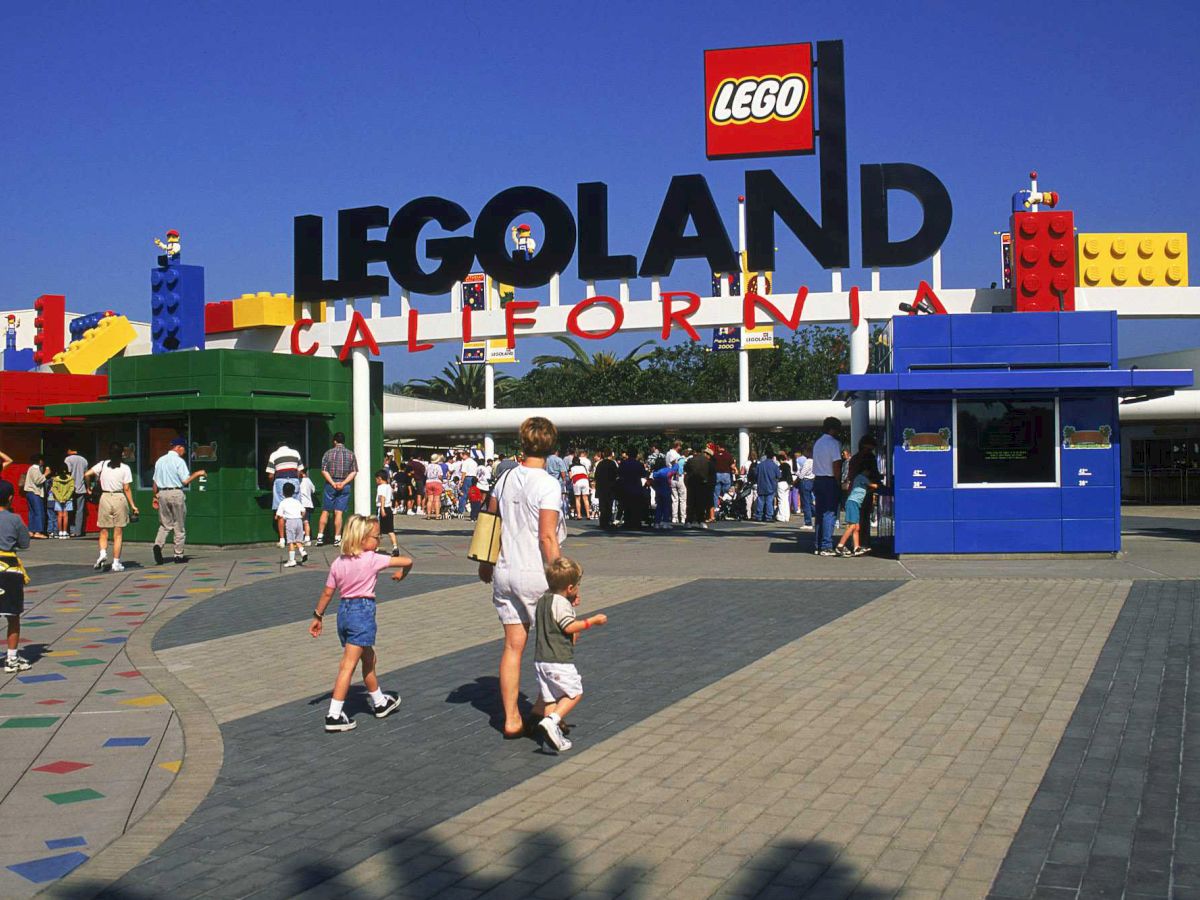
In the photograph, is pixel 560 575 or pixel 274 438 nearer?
pixel 560 575

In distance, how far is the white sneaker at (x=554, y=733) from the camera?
6508 millimetres

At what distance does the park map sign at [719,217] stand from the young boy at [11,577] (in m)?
15.8

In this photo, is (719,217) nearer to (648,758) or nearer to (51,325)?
(648,758)

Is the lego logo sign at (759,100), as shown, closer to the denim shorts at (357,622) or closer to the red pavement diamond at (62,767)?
the denim shorts at (357,622)

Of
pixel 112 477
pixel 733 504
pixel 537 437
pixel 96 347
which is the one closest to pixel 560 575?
pixel 537 437

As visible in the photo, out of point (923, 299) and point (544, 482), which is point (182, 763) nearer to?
point (544, 482)

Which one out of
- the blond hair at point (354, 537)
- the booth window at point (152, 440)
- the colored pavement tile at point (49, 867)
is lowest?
the colored pavement tile at point (49, 867)

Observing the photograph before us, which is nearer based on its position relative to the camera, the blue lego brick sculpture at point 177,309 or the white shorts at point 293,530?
the white shorts at point 293,530

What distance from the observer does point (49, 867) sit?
16.1ft

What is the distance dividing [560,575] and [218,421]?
1540 cm

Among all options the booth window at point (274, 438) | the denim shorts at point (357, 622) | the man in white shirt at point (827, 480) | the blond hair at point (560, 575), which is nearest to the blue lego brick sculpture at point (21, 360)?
the booth window at point (274, 438)

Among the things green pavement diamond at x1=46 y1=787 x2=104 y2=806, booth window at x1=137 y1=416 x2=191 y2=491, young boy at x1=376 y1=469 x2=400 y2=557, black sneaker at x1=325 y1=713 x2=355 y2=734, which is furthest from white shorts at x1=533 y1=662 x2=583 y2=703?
booth window at x1=137 y1=416 x2=191 y2=491

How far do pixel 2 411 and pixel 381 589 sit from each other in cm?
1420

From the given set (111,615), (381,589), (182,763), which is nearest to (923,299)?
(381,589)
